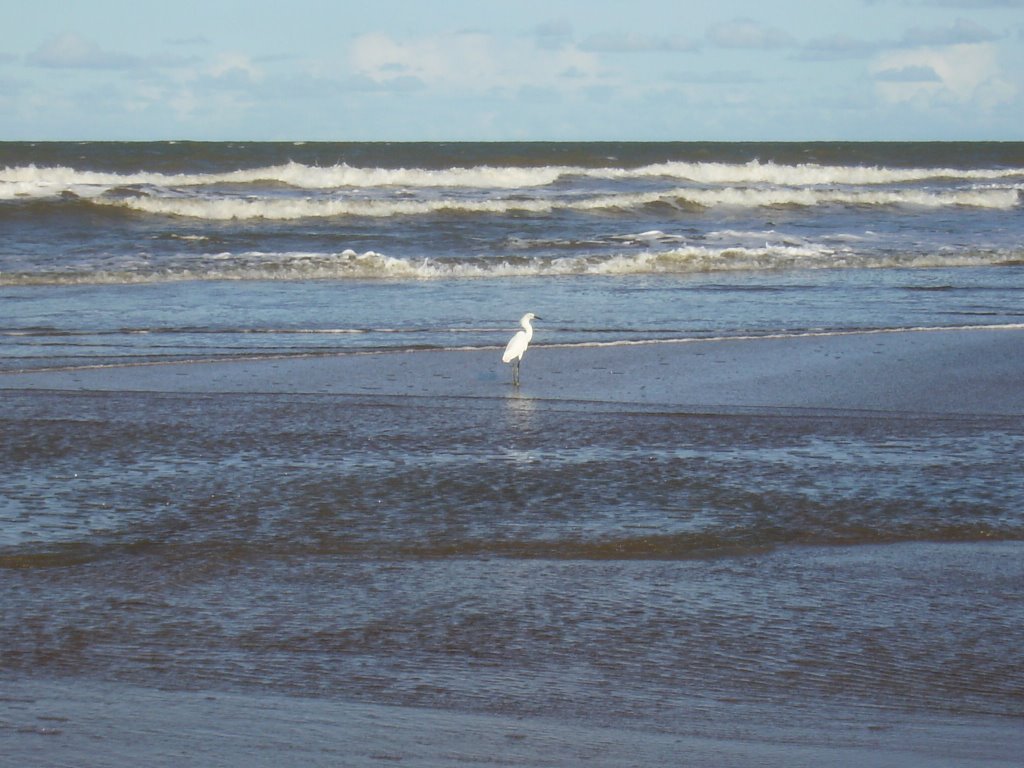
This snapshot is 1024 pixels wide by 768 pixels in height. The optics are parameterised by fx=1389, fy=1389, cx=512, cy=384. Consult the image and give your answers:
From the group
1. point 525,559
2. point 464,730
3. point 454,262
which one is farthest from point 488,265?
point 464,730

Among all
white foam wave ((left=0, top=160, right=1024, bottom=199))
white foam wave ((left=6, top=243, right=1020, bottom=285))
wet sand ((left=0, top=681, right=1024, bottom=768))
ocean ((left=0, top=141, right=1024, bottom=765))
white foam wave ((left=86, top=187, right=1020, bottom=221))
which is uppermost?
white foam wave ((left=0, top=160, right=1024, bottom=199))

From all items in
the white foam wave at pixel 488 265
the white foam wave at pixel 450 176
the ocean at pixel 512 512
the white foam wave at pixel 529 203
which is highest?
the white foam wave at pixel 450 176

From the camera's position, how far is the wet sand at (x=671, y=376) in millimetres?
8328

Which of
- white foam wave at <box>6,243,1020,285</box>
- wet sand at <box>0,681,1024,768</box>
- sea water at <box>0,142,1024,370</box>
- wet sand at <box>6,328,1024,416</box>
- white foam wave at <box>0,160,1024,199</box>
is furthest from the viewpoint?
white foam wave at <box>0,160,1024,199</box>

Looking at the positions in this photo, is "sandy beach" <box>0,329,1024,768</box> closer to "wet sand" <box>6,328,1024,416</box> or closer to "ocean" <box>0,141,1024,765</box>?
"ocean" <box>0,141,1024,765</box>

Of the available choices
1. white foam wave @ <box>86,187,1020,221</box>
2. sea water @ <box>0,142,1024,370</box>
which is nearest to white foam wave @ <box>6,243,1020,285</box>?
sea water @ <box>0,142,1024,370</box>

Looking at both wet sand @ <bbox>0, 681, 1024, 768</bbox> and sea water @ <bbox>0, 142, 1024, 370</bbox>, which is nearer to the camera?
wet sand @ <bbox>0, 681, 1024, 768</bbox>

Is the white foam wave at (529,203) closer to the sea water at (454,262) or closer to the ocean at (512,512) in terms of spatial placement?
→ the sea water at (454,262)

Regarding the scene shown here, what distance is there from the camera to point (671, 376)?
9125 millimetres

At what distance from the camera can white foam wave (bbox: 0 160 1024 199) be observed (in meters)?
37.0

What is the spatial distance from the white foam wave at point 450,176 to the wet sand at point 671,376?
2146 cm

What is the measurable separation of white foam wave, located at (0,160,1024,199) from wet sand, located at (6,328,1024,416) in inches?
845

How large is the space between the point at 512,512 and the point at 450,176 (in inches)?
1449

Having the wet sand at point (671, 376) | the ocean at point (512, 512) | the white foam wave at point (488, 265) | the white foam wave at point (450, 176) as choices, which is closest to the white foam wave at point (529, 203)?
the white foam wave at point (450, 176)
